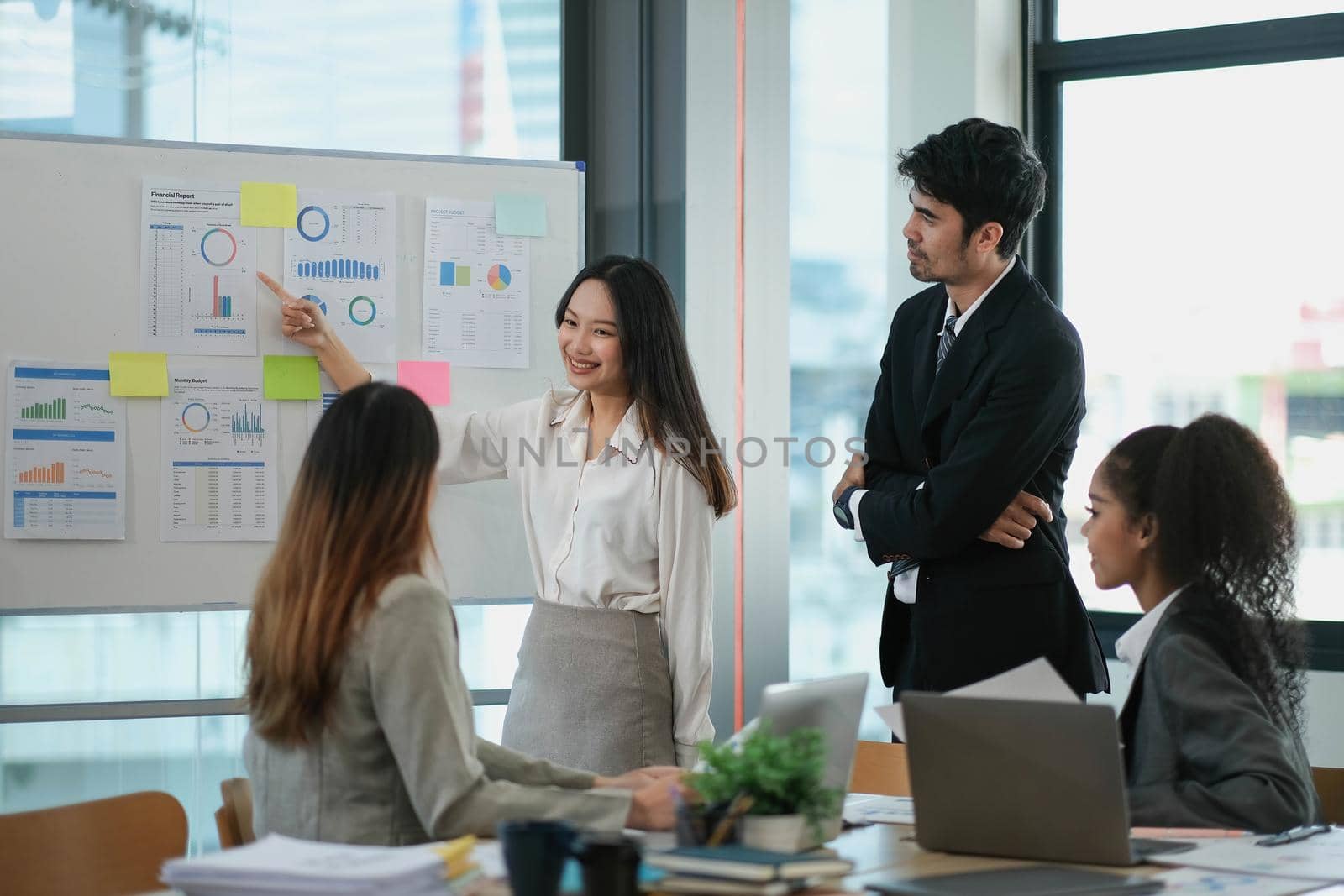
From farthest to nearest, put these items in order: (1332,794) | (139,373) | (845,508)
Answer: (139,373) < (845,508) < (1332,794)

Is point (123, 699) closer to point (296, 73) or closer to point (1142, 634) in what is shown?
point (296, 73)

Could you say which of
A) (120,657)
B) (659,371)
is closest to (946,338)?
(659,371)

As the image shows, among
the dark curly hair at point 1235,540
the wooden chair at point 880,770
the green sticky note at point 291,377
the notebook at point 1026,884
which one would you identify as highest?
the green sticky note at point 291,377

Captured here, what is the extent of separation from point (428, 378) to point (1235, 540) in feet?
5.83

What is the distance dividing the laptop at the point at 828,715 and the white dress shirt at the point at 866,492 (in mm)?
999

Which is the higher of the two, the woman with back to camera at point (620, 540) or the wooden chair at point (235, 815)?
the woman with back to camera at point (620, 540)

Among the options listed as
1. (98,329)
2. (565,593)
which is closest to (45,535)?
(98,329)

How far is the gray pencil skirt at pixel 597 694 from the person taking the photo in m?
2.54

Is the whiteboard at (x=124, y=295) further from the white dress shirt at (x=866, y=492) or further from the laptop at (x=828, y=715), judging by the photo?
the laptop at (x=828, y=715)

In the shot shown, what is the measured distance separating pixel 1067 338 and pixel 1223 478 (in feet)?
2.33

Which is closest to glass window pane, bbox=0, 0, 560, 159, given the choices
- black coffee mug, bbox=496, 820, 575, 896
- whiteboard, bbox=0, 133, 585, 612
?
whiteboard, bbox=0, 133, 585, 612

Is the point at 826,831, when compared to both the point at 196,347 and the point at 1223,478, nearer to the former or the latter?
the point at 1223,478

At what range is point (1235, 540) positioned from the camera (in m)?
1.97

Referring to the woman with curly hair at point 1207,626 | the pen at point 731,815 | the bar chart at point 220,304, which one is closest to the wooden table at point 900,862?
the pen at point 731,815
